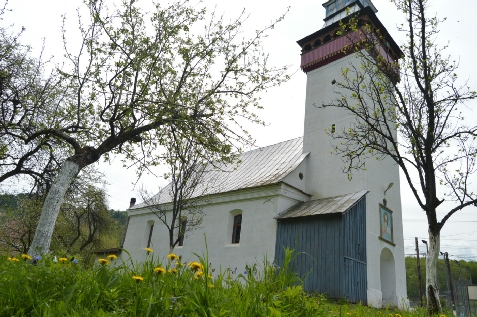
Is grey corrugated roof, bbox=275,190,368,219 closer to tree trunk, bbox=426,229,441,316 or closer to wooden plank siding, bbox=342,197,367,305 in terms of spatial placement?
wooden plank siding, bbox=342,197,367,305

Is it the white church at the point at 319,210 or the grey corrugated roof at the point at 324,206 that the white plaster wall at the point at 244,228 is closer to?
the white church at the point at 319,210

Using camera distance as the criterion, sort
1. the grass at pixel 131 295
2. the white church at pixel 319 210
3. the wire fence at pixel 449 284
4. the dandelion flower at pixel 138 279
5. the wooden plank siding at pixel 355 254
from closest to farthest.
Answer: the grass at pixel 131 295 → the dandelion flower at pixel 138 279 → the wooden plank siding at pixel 355 254 → the white church at pixel 319 210 → the wire fence at pixel 449 284

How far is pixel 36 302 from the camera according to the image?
237 centimetres

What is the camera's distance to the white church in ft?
43.8

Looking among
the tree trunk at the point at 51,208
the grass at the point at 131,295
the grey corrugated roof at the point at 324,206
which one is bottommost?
the grass at the point at 131,295

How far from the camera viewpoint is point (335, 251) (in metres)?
13.0

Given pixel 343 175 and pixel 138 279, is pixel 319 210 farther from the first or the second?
pixel 138 279

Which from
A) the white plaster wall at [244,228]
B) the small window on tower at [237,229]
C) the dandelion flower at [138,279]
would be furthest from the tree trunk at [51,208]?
the small window on tower at [237,229]

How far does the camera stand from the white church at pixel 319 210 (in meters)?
13.3

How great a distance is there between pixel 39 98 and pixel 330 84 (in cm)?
1411

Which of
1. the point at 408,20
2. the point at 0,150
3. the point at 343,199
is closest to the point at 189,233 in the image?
the point at 343,199

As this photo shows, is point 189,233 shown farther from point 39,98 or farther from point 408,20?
point 408,20

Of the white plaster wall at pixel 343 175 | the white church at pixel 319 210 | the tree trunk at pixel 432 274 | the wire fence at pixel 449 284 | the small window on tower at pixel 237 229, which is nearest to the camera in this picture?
the tree trunk at pixel 432 274

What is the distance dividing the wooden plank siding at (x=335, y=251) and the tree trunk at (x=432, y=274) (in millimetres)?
3992
